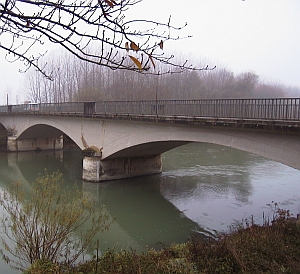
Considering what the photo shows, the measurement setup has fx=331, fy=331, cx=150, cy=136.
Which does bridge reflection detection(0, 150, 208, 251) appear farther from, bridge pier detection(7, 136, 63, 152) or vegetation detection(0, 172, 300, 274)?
bridge pier detection(7, 136, 63, 152)

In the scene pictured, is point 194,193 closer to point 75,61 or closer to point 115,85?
point 115,85

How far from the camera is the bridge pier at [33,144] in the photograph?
85.4ft

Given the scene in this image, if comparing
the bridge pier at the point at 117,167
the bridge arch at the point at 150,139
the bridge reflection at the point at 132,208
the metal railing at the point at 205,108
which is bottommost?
the bridge reflection at the point at 132,208

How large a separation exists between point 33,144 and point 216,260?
79.2ft

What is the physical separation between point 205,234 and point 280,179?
8.34 metres

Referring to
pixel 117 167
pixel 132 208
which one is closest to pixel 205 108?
pixel 132 208

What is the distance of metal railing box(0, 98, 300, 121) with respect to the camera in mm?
8773

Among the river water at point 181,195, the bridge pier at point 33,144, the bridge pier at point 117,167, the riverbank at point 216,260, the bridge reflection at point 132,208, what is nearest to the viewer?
the riverbank at point 216,260

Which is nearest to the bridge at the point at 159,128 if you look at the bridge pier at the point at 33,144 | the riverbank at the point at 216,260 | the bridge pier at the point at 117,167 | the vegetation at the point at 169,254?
the bridge pier at the point at 117,167

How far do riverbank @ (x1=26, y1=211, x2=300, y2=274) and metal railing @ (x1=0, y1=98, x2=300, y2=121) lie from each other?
356 cm

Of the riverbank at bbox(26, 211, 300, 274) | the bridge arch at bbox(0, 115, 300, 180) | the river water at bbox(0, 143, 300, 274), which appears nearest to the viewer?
the riverbank at bbox(26, 211, 300, 274)

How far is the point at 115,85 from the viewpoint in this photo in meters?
32.5

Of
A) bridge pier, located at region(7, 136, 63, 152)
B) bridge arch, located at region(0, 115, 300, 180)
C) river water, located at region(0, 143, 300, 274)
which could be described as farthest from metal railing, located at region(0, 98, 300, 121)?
bridge pier, located at region(7, 136, 63, 152)

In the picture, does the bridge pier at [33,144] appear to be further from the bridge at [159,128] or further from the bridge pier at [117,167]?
the bridge pier at [117,167]
